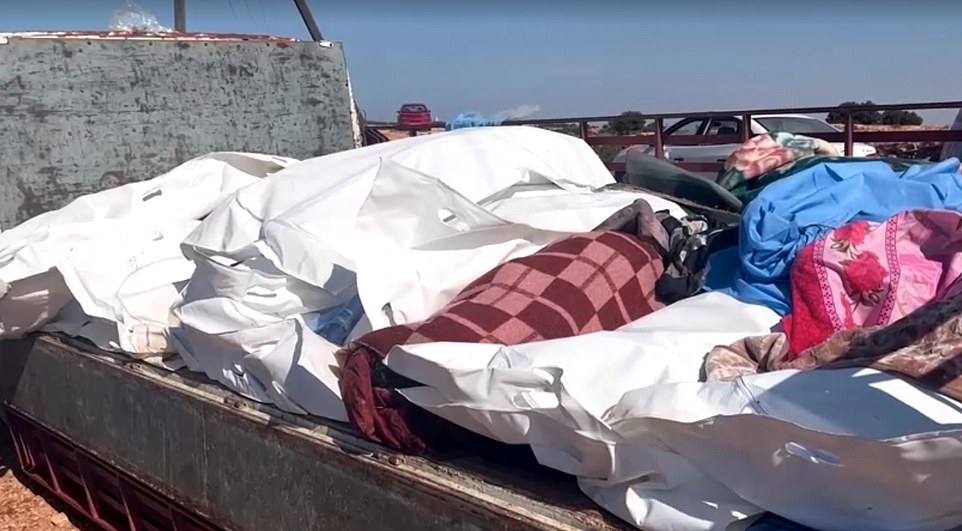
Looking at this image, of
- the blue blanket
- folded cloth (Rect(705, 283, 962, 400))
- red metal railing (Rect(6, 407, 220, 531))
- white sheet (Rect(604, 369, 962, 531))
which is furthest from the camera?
red metal railing (Rect(6, 407, 220, 531))

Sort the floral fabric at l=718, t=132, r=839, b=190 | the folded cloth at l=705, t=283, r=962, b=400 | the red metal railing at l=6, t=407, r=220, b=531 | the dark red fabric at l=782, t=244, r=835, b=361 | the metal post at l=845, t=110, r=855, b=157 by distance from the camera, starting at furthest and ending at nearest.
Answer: the metal post at l=845, t=110, r=855, b=157 < the floral fabric at l=718, t=132, r=839, b=190 < the red metal railing at l=6, t=407, r=220, b=531 < the dark red fabric at l=782, t=244, r=835, b=361 < the folded cloth at l=705, t=283, r=962, b=400

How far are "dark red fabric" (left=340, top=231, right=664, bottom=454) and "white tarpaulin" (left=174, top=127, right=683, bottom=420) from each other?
15 cm

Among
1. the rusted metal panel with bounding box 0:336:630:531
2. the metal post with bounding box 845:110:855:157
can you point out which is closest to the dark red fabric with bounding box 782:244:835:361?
the rusted metal panel with bounding box 0:336:630:531

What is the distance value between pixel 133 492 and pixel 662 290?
1953 mm

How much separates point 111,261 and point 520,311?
195 cm

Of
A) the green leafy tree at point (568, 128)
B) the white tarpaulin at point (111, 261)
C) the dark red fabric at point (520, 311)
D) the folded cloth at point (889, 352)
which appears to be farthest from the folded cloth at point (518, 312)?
the green leafy tree at point (568, 128)

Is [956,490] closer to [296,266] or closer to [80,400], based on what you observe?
[296,266]

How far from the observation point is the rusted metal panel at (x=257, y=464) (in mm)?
1986

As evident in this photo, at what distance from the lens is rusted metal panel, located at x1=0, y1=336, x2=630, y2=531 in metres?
1.99

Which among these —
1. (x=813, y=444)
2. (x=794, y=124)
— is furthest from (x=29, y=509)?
(x=794, y=124)

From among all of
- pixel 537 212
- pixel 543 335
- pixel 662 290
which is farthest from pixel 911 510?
pixel 537 212

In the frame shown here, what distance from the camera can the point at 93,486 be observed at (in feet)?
12.1

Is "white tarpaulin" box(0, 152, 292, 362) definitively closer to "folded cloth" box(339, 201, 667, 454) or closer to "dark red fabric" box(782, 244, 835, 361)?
"folded cloth" box(339, 201, 667, 454)

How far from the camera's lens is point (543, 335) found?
2.30m
